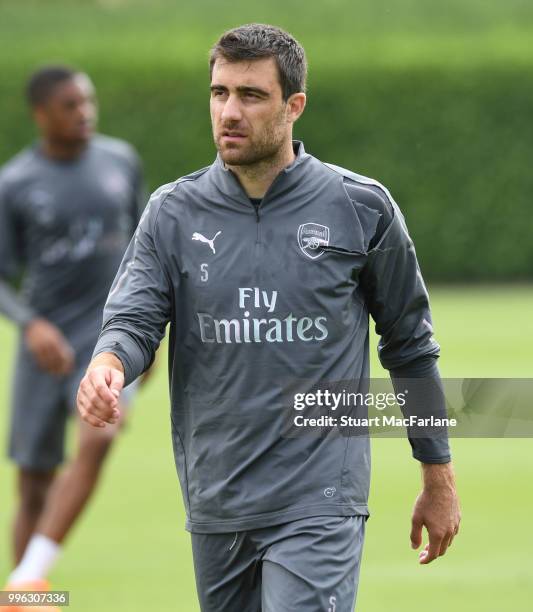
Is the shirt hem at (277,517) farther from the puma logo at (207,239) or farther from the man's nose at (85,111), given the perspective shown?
the man's nose at (85,111)

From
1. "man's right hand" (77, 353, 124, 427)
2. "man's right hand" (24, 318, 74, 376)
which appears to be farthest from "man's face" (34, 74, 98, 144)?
"man's right hand" (77, 353, 124, 427)

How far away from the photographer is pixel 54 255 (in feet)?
27.4

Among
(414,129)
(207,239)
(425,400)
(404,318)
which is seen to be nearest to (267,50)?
(207,239)

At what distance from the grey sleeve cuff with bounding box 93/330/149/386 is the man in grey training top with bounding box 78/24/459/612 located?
0.01 m

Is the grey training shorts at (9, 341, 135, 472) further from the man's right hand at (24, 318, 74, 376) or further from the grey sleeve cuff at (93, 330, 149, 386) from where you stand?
the grey sleeve cuff at (93, 330, 149, 386)

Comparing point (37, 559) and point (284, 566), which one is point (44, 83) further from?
point (284, 566)

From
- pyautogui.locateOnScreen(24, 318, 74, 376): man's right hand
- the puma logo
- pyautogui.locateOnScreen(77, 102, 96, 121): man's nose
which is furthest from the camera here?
pyautogui.locateOnScreen(77, 102, 96, 121): man's nose

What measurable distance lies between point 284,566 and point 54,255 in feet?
13.7

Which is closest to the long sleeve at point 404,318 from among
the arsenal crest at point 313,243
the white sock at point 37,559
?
the arsenal crest at point 313,243

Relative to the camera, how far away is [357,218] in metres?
4.73

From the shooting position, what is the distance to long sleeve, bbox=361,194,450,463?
477cm

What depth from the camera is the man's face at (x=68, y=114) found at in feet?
27.5

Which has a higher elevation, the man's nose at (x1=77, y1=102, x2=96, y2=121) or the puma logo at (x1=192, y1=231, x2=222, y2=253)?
the puma logo at (x1=192, y1=231, x2=222, y2=253)

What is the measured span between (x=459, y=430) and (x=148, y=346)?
1.26m
